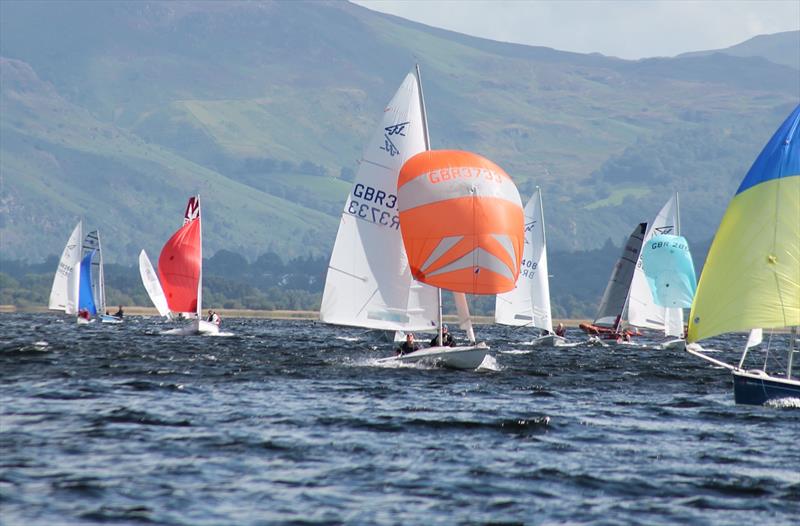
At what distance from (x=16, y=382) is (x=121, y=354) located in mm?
18694

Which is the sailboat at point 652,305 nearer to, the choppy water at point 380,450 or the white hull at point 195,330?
the white hull at point 195,330

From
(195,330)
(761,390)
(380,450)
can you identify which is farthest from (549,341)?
(380,450)

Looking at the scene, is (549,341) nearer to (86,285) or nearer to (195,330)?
(195,330)

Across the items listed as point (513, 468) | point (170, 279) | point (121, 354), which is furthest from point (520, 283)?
point (513, 468)

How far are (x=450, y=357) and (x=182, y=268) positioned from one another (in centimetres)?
3919

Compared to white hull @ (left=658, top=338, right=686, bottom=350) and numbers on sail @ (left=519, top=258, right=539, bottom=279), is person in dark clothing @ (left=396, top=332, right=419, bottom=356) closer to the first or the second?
numbers on sail @ (left=519, top=258, right=539, bottom=279)

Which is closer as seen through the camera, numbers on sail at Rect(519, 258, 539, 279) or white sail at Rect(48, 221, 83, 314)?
numbers on sail at Rect(519, 258, 539, 279)

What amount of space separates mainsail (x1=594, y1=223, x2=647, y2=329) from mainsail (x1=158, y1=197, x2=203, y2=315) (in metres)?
30.7

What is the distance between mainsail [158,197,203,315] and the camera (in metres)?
87.8

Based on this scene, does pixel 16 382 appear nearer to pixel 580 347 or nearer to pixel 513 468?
pixel 513 468

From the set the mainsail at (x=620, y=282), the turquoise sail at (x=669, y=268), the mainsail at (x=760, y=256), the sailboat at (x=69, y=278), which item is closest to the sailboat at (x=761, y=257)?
the mainsail at (x=760, y=256)

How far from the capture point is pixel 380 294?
53.8 meters

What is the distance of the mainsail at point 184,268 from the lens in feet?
288

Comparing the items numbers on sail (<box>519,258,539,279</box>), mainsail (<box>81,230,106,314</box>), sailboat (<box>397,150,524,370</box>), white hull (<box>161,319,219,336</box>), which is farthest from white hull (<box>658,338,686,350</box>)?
mainsail (<box>81,230,106,314</box>)
